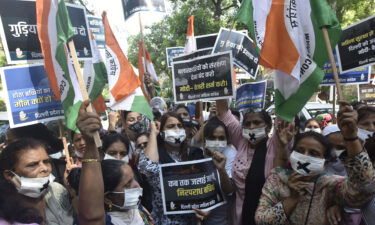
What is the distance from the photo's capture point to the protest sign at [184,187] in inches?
116

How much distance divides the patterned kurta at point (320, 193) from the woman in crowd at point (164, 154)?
1.00 meters

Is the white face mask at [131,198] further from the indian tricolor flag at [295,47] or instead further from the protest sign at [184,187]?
the indian tricolor flag at [295,47]

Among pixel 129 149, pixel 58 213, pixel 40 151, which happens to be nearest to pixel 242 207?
pixel 129 149

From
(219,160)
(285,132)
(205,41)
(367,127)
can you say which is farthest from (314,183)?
(205,41)

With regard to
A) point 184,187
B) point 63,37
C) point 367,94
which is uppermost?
point 63,37

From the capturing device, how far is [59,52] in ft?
8.80

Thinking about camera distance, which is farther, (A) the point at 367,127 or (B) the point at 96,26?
(B) the point at 96,26

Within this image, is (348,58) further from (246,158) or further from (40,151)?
(40,151)

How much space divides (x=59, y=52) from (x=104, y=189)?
47.0 inches

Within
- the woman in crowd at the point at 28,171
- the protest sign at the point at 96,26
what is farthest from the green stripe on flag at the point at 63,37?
the protest sign at the point at 96,26

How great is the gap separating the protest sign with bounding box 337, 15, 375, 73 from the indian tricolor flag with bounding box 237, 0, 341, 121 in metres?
1.74

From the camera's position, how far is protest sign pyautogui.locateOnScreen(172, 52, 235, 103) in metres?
3.71

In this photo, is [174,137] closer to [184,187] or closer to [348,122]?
[184,187]

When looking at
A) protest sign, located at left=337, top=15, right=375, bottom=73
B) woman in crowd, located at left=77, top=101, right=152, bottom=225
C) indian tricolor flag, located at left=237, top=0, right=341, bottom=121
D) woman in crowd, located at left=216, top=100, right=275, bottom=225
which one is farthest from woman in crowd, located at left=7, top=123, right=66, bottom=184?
protest sign, located at left=337, top=15, right=375, bottom=73
